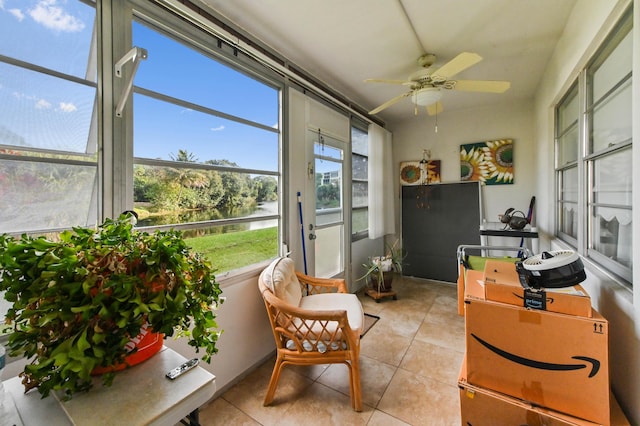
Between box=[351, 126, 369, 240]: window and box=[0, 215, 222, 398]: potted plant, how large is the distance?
291 cm

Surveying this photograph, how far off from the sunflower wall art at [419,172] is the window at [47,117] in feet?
12.8

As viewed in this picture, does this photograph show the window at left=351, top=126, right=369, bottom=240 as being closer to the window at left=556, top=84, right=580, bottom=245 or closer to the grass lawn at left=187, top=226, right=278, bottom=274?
the grass lawn at left=187, top=226, right=278, bottom=274

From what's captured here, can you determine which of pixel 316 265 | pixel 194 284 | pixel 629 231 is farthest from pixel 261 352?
pixel 629 231

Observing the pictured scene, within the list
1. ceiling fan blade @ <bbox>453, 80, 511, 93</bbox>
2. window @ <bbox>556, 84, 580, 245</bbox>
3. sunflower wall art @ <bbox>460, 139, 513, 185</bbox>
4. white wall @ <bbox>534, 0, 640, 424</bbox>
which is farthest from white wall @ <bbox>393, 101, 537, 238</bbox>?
ceiling fan blade @ <bbox>453, 80, 511, 93</bbox>

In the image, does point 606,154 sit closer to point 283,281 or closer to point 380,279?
point 283,281

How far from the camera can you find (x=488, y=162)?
3.61m

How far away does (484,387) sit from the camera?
3.97 ft

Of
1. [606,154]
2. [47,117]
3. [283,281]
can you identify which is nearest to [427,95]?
[606,154]

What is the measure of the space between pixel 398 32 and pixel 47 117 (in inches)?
88.1

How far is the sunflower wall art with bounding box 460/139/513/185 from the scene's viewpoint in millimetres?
3490

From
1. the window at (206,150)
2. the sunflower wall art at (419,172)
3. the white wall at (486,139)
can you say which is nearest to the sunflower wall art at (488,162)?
the white wall at (486,139)

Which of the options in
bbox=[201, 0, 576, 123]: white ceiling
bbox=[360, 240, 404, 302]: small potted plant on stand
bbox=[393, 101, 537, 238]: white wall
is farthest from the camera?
bbox=[393, 101, 537, 238]: white wall

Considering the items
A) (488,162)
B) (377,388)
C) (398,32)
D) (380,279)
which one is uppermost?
(398,32)

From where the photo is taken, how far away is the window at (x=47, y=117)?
1.05 metres
